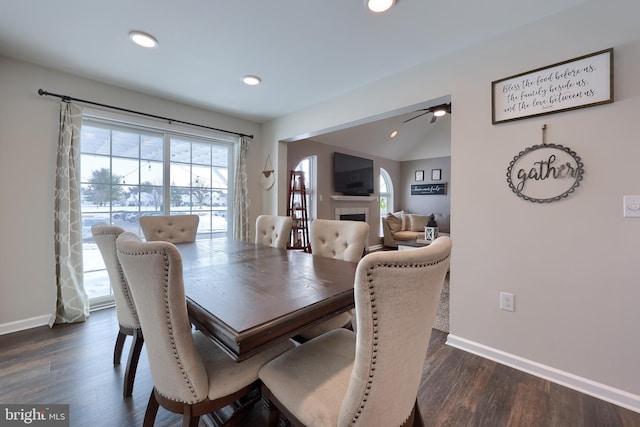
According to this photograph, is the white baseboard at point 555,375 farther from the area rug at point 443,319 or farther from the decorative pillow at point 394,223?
the decorative pillow at point 394,223

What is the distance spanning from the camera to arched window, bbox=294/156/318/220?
490 centimetres

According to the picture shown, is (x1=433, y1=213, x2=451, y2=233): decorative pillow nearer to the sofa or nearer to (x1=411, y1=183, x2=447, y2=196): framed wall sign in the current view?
the sofa

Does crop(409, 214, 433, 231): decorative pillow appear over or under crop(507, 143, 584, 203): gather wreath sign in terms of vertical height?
under

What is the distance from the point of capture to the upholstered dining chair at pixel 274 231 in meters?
2.44

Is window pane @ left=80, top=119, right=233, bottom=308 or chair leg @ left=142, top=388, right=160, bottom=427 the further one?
window pane @ left=80, top=119, right=233, bottom=308

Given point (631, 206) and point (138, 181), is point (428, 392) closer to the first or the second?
point (631, 206)

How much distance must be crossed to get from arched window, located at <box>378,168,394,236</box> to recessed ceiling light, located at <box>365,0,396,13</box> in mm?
5121

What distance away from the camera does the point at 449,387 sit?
162cm

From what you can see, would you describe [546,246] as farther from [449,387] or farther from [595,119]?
[449,387]

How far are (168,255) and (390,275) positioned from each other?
632 mm

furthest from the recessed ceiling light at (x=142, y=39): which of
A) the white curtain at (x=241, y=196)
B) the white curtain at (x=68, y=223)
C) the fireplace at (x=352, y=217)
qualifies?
the fireplace at (x=352, y=217)

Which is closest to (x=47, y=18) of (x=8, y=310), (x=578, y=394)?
(x=8, y=310)

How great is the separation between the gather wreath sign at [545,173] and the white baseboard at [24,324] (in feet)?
13.2
